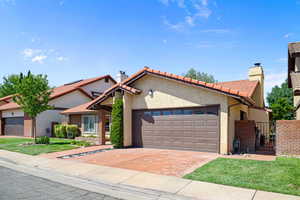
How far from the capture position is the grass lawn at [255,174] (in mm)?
6242

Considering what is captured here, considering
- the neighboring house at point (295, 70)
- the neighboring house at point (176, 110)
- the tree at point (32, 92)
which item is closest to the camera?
the neighboring house at point (176, 110)

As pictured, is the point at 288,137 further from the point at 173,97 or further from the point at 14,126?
the point at 14,126

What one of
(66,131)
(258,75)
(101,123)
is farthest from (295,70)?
(66,131)

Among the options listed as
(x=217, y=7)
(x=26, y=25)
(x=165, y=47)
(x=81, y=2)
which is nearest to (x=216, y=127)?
(x=217, y=7)

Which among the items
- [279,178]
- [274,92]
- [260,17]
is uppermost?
[260,17]

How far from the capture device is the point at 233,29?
48.4ft

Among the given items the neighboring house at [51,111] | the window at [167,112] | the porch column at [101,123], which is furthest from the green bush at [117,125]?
the neighboring house at [51,111]

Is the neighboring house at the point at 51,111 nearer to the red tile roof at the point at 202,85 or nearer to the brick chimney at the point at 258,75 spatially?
the red tile roof at the point at 202,85

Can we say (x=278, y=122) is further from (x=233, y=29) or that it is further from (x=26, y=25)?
(x=26, y=25)

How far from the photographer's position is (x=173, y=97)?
1318 centimetres

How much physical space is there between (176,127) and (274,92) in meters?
40.6

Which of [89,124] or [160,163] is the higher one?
[89,124]

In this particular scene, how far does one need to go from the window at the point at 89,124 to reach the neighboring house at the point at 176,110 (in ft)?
17.8

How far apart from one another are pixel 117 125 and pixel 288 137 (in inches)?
380
